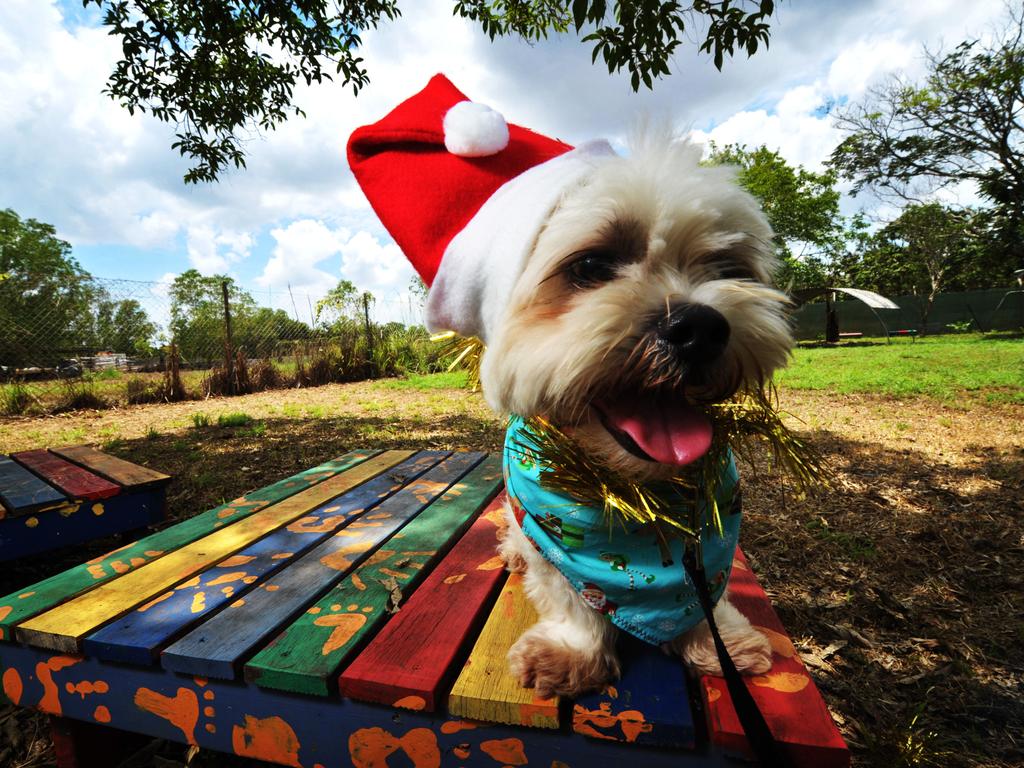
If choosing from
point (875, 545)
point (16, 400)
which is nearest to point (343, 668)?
point (875, 545)

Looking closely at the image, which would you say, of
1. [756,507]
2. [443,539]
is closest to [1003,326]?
[756,507]

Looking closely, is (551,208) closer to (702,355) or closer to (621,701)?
(702,355)

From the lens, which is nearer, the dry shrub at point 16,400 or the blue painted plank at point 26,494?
the blue painted plank at point 26,494

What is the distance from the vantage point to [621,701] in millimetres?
1241

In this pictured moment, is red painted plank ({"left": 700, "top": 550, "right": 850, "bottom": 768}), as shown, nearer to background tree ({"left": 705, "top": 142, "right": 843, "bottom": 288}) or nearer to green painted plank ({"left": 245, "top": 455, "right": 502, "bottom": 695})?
green painted plank ({"left": 245, "top": 455, "right": 502, "bottom": 695})

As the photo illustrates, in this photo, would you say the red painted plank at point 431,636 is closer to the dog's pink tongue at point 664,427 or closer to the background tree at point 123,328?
the dog's pink tongue at point 664,427

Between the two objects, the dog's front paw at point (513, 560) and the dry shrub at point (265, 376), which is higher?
the dry shrub at point (265, 376)

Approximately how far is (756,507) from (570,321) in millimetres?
3180

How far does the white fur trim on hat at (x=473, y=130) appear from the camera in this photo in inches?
59.9

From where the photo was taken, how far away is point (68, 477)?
9.95ft

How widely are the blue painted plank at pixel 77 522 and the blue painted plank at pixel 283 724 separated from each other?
1215 millimetres

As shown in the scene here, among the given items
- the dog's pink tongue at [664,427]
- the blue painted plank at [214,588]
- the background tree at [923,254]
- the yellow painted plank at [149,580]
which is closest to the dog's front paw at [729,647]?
the dog's pink tongue at [664,427]

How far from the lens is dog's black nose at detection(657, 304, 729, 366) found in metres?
1.10

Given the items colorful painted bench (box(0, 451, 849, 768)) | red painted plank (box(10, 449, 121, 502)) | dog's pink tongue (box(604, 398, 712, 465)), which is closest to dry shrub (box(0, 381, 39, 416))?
red painted plank (box(10, 449, 121, 502))
